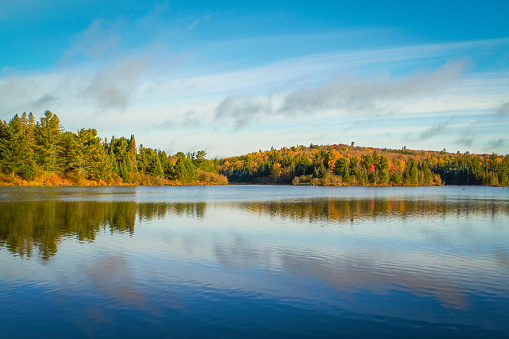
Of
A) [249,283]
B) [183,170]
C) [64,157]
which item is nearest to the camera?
[249,283]

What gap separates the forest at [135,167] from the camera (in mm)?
77250

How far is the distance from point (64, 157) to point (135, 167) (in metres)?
33.4

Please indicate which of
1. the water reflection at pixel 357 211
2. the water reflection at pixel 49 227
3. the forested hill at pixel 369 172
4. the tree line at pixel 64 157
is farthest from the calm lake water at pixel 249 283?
the forested hill at pixel 369 172

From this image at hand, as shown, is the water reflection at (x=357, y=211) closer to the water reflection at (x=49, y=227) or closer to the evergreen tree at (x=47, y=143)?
the water reflection at (x=49, y=227)

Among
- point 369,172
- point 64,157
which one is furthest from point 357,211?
point 369,172

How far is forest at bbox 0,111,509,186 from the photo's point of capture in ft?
253

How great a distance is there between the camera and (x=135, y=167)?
123 meters

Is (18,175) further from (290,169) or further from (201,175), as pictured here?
(290,169)

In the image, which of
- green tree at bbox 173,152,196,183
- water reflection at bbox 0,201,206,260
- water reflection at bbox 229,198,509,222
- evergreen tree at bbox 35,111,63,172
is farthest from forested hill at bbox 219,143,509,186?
water reflection at bbox 0,201,206,260

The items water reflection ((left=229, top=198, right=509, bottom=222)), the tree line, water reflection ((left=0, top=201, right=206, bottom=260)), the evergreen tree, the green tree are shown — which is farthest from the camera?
the green tree

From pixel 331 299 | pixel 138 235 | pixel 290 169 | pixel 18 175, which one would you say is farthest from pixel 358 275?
pixel 290 169

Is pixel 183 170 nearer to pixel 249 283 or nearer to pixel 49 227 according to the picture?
pixel 49 227

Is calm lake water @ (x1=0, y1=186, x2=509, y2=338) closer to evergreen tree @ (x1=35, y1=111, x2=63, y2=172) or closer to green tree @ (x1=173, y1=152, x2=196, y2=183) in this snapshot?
evergreen tree @ (x1=35, y1=111, x2=63, y2=172)

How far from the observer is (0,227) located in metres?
22.9
